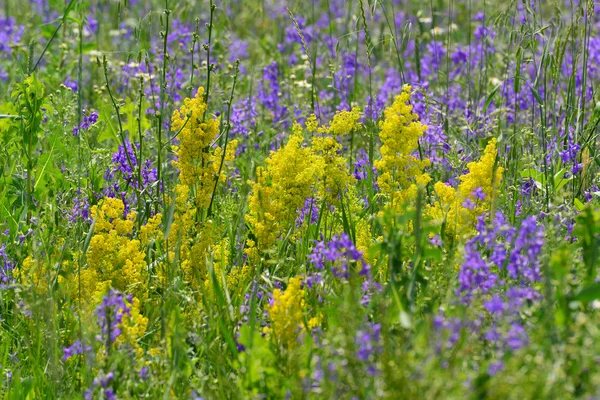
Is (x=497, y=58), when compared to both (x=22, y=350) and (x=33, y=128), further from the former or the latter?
(x=22, y=350)

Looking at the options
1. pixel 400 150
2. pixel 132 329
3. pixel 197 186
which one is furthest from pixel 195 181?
pixel 132 329

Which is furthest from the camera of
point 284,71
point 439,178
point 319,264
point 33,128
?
point 284,71

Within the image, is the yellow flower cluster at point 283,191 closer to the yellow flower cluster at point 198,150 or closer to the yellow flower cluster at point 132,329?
the yellow flower cluster at point 198,150

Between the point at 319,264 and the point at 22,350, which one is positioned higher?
the point at 319,264

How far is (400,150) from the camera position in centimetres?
283

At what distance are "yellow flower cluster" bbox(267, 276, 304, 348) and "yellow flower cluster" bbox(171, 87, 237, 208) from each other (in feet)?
2.56

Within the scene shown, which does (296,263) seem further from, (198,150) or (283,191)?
(198,150)

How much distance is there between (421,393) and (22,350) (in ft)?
4.54

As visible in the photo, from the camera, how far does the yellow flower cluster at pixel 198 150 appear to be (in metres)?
2.87

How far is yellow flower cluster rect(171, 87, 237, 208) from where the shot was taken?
2.87 m

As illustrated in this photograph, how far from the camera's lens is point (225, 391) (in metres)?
2.23

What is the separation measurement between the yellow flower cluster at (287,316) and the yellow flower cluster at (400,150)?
0.73m

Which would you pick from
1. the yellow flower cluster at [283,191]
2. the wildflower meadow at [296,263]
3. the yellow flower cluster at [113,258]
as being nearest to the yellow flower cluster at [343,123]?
the wildflower meadow at [296,263]

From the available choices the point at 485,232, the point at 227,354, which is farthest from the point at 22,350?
the point at 485,232
